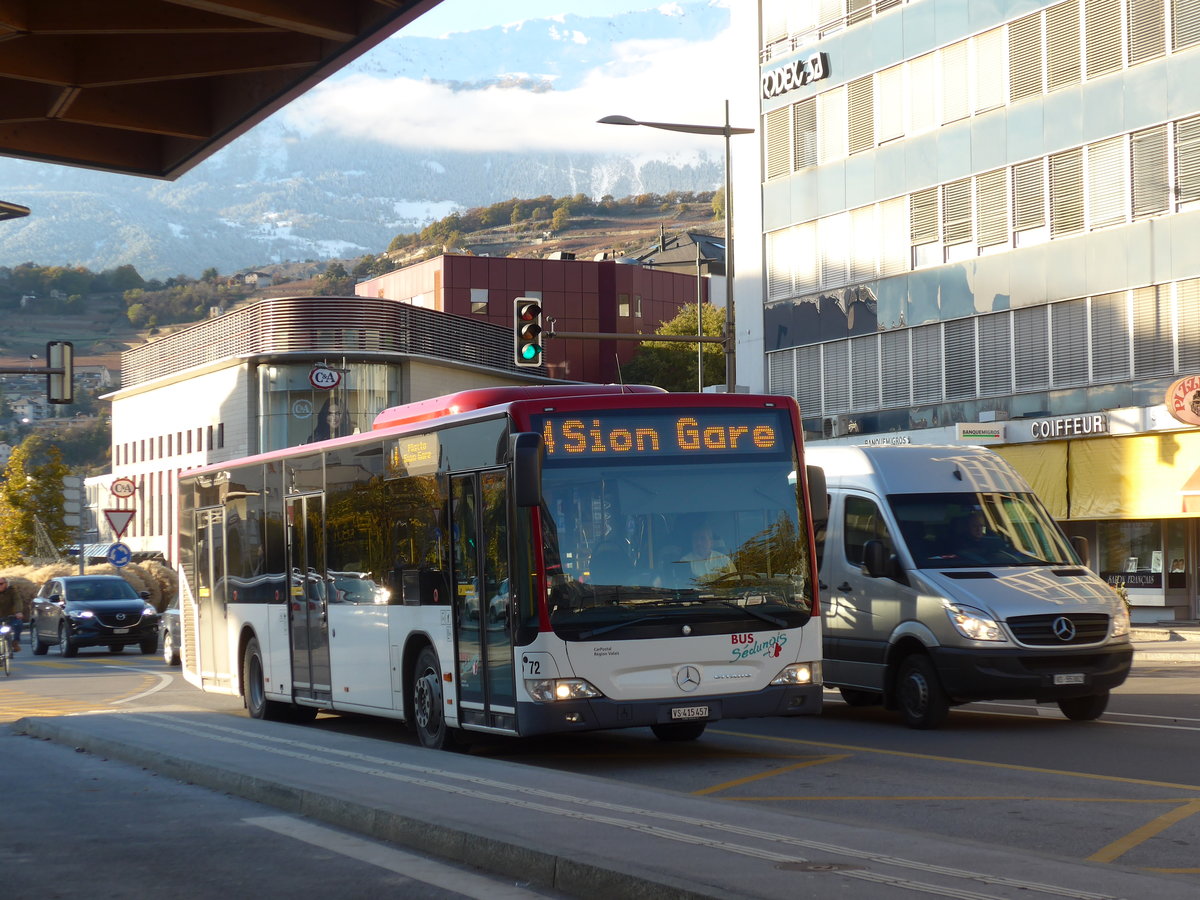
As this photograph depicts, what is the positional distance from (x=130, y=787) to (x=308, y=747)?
1.60 metres

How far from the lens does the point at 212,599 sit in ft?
68.5

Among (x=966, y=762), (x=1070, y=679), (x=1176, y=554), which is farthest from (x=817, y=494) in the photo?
(x=1176, y=554)

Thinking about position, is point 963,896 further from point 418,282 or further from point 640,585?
Answer: point 418,282

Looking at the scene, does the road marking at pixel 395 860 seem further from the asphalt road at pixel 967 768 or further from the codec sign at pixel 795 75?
the codec sign at pixel 795 75

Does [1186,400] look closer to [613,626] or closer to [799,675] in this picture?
[799,675]

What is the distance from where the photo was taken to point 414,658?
1504cm

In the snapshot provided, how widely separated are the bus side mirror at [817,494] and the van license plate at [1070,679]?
2708 mm

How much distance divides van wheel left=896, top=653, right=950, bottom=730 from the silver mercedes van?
0.01 metres

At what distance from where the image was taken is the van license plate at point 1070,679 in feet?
48.3

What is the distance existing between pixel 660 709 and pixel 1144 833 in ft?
14.5

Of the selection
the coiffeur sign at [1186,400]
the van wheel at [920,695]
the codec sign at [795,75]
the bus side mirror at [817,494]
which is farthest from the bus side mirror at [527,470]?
the codec sign at [795,75]

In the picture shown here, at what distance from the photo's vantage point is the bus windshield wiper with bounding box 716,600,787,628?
13125mm

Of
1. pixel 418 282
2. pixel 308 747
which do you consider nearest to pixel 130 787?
pixel 308 747

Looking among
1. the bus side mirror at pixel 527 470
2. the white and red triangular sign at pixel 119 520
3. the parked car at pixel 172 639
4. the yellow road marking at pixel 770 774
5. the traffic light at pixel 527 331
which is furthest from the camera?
the white and red triangular sign at pixel 119 520
